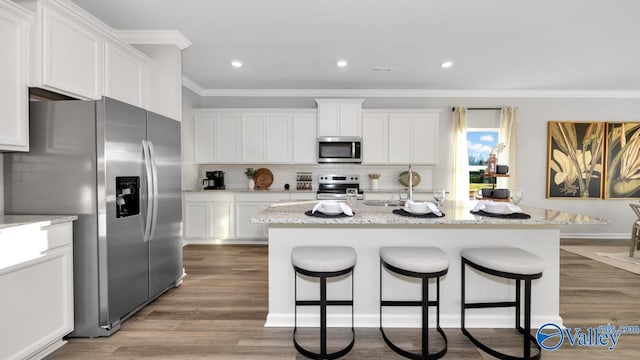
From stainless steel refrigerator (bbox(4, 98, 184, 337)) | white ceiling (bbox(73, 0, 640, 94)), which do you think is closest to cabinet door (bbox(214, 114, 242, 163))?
white ceiling (bbox(73, 0, 640, 94))

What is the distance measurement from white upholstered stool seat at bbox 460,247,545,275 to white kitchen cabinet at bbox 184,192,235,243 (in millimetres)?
3720

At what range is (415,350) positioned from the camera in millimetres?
2080

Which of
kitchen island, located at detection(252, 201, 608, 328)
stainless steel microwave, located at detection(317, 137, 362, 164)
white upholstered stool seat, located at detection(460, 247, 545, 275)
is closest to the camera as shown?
white upholstered stool seat, located at detection(460, 247, 545, 275)

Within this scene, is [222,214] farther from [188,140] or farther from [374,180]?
[374,180]

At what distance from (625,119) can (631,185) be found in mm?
1173

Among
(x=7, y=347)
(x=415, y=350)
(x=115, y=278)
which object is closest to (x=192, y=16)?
(x=115, y=278)

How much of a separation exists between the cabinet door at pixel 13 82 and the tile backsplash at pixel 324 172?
11.4ft

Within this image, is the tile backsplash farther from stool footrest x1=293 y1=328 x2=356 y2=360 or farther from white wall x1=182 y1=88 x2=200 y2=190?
stool footrest x1=293 y1=328 x2=356 y2=360

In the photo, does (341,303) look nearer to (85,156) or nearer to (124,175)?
(124,175)

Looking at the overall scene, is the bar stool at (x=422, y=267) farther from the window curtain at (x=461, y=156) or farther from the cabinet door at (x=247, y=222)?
the window curtain at (x=461, y=156)

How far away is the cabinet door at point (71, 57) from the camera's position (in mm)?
2188

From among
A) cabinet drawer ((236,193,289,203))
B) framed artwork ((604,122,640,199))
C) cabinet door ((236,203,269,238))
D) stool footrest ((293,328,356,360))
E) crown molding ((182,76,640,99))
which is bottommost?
stool footrest ((293,328,356,360))

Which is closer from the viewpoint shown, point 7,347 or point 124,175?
point 7,347

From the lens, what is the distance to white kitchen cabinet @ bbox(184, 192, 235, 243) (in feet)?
16.1
